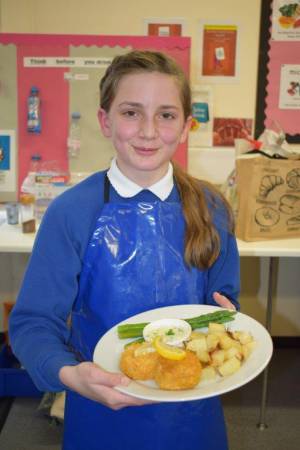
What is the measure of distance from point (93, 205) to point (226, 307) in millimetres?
390

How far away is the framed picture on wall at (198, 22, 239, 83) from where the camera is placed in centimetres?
241

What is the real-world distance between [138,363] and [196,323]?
0.19 meters

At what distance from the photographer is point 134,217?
3.50 ft

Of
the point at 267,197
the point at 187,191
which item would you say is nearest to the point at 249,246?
the point at 267,197

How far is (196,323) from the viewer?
1.02 meters

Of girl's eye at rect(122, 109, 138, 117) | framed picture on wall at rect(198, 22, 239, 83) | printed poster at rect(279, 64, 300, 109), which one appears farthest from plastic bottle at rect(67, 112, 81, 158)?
girl's eye at rect(122, 109, 138, 117)

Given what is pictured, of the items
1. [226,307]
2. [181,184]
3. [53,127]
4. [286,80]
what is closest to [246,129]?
[286,80]

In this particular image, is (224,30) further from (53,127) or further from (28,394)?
(28,394)


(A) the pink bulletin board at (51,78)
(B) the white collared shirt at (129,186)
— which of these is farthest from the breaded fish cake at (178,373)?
(A) the pink bulletin board at (51,78)

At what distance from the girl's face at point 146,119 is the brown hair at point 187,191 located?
0.9 inches

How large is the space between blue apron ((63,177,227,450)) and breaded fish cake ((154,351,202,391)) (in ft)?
0.60

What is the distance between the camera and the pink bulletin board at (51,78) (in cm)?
236

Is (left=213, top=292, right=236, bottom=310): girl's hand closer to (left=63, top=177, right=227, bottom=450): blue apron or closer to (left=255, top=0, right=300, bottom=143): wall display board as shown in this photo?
(left=63, top=177, right=227, bottom=450): blue apron

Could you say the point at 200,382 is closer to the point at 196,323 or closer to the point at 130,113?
the point at 196,323
